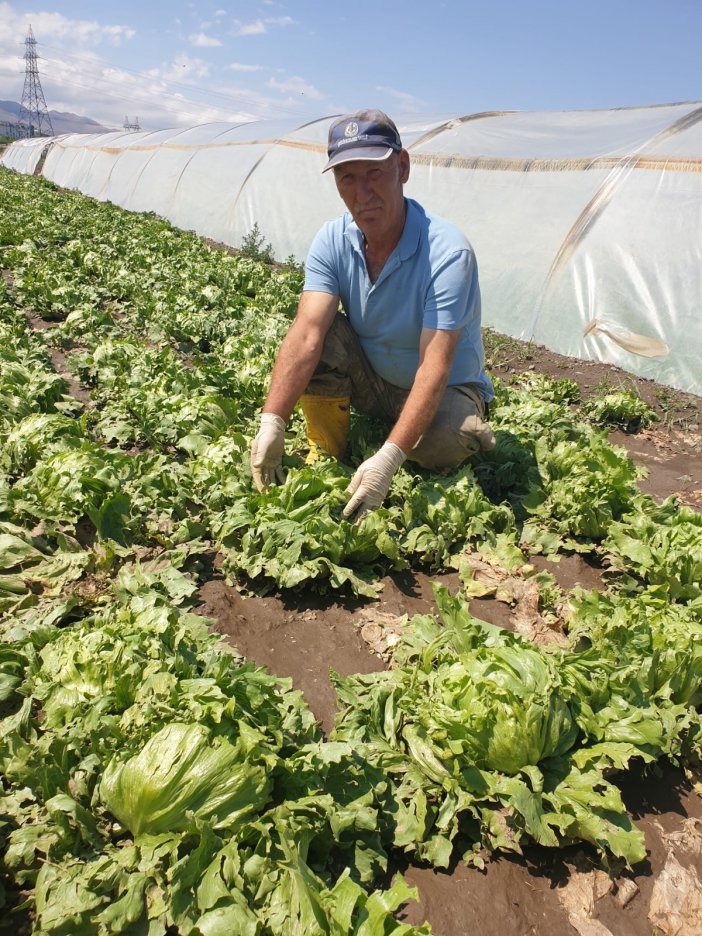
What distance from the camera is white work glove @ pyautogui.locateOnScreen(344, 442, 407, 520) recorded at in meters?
4.64

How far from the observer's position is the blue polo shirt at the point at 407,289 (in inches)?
192

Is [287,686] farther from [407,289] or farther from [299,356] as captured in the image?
[407,289]

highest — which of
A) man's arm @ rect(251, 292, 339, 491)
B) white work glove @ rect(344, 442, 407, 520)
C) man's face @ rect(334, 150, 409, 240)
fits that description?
man's face @ rect(334, 150, 409, 240)

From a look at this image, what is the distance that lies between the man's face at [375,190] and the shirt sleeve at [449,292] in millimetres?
519

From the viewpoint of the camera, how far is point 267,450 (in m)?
5.02

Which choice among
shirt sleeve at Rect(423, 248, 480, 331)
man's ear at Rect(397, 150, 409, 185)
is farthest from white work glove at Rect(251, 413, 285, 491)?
man's ear at Rect(397, 150, 409, 185)

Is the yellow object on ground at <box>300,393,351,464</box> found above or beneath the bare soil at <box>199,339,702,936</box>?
above

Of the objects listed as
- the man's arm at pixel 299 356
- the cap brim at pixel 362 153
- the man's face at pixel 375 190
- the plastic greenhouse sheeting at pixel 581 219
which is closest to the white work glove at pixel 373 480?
the man's arm at pixel 299 356

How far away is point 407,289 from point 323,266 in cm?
71

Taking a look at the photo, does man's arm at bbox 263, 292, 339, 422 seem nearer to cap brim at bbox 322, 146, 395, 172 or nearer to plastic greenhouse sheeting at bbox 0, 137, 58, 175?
cap brim at bbox 322, 146, 395, 172

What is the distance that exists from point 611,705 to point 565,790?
540 millimetres

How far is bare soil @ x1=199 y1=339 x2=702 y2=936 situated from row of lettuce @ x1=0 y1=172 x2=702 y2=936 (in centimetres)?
12

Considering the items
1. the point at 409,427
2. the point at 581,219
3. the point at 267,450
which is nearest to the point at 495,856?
the point at 409,427

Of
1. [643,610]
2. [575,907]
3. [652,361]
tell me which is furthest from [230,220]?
[575,907]
